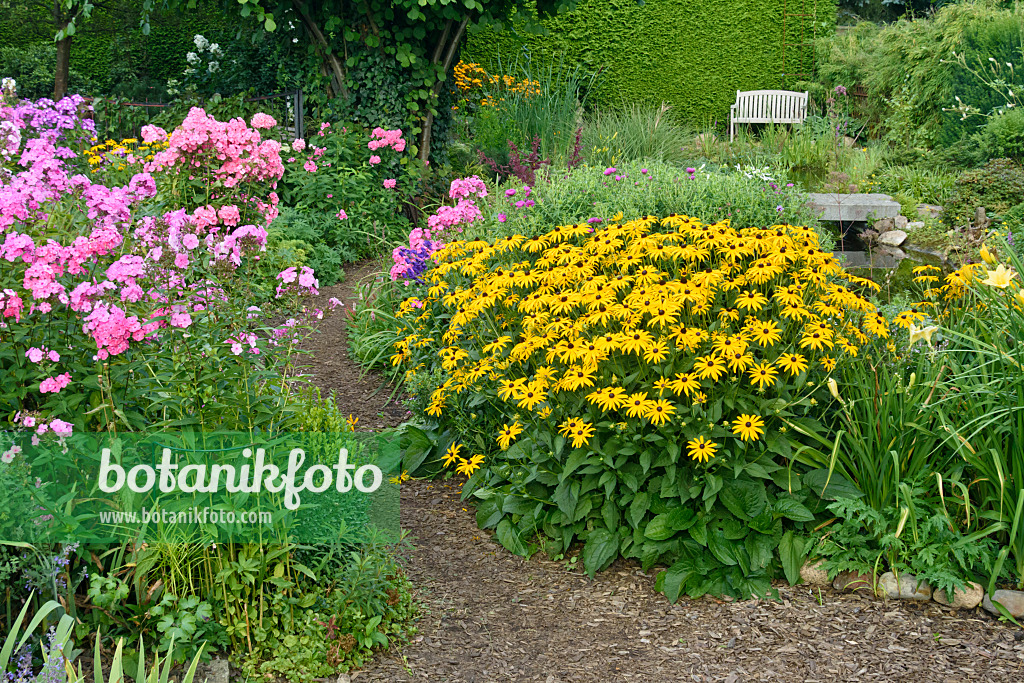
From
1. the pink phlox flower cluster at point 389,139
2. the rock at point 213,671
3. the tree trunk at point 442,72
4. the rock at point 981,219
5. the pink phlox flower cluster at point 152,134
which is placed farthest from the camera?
the tree trunk at point 442,72

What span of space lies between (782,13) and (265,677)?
1446 cm

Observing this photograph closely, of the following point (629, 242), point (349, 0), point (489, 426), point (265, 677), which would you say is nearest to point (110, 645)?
point (265, 677)

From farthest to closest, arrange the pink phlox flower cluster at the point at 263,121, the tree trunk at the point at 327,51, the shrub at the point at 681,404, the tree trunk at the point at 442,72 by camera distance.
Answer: the tree trunk at the point at 442,72 < the tree trunk at the point at 327,51 < the pink phlox flower cluster at the point at 263,121 < the shrub at the point at 681,404

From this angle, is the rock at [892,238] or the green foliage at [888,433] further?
the rock at [892,238]

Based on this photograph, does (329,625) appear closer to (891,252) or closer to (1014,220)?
(891,252)

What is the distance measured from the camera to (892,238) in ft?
22.9

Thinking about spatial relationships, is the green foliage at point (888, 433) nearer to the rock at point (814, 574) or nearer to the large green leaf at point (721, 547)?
the rock at point (814, 574)

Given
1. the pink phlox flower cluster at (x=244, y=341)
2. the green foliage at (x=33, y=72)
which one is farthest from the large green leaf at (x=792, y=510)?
the green foliage at (x=33, y=72)

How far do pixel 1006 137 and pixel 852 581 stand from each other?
6835mm

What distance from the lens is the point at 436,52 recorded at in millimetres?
8055

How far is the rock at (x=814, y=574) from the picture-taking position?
3.00 meters

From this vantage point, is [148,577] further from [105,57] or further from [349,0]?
[105,57]

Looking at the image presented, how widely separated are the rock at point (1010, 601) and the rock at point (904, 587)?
7.4 inches

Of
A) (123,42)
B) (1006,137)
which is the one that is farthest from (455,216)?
(123,42)
